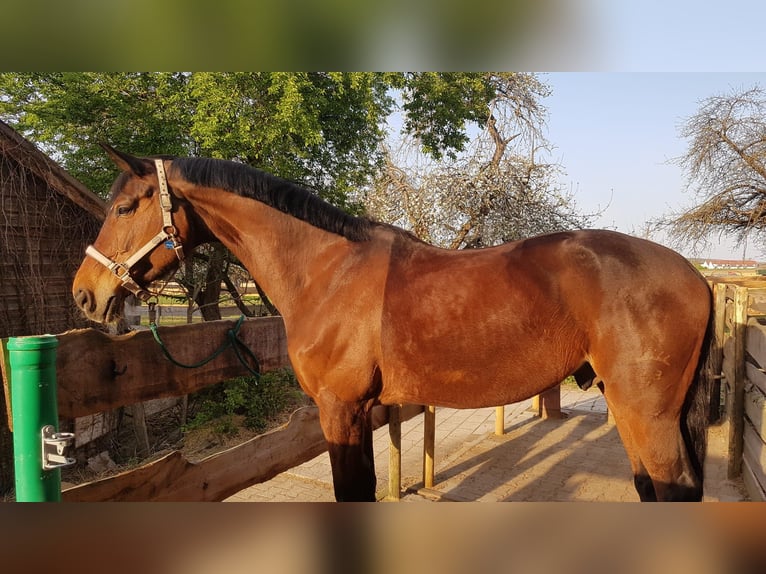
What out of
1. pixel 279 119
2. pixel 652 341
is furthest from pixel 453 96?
pixel 652 341

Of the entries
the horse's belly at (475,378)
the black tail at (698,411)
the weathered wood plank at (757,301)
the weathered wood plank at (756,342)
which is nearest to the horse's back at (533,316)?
the horse's belly at (475,378)

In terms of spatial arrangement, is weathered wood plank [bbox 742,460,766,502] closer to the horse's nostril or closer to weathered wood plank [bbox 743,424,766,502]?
weathered wood plank [bbox 743,424,766,502]

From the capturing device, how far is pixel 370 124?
674 cm

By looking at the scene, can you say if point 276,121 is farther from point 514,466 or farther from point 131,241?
point 514,466

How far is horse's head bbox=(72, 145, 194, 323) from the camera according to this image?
1.97 metres

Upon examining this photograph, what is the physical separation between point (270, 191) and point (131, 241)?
0.69 metres

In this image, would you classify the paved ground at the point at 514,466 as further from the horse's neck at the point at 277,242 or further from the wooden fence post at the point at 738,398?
the horse's neck at the point at 277,242

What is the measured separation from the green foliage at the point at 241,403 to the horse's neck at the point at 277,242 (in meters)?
5.11

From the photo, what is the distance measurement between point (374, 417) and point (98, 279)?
6.88ft

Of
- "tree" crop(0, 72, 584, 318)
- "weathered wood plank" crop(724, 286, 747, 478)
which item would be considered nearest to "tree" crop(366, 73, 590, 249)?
"tree" crop(0, 72, 584, 318)

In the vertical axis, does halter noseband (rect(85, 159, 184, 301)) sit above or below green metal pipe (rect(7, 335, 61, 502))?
above

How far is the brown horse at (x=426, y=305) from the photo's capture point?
1858 mm

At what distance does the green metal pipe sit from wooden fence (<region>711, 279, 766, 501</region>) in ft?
11.7
